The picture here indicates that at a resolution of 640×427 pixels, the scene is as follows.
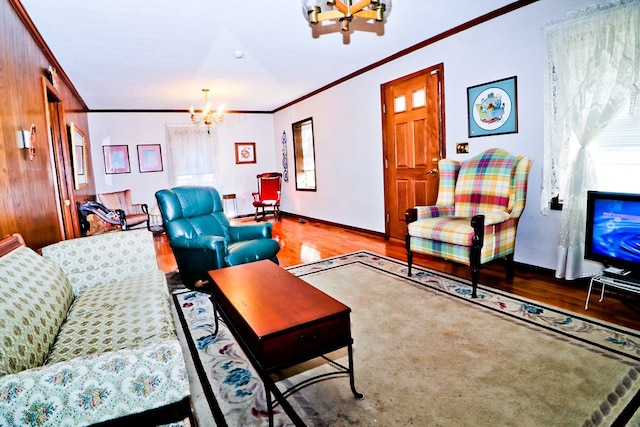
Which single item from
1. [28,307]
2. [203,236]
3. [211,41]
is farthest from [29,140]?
[211,41]

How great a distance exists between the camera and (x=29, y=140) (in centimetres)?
265

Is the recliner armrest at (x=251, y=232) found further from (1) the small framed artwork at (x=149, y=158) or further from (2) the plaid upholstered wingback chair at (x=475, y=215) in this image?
(1) the small framed artwork at (x=149, y=158)

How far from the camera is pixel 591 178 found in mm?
2795

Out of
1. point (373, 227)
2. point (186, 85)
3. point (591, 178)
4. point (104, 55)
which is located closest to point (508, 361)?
point (591, 178)

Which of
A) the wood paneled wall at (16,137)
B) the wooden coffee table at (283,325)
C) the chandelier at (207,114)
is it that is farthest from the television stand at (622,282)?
the chandelier at (207,114)

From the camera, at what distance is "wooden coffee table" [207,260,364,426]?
1480 mm

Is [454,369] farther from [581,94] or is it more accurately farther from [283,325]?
[581,94]

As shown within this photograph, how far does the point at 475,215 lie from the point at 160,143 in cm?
664

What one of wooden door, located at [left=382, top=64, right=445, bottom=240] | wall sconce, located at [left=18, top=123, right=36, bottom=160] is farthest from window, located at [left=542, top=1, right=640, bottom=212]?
wall sconce, located at [left=18, top=123, right=36, bottom=160]

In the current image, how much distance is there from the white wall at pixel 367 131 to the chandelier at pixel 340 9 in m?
1.85

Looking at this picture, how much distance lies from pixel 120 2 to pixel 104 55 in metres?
1.51

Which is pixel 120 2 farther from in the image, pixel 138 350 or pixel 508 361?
pixel 508 361

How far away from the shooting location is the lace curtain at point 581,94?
2516 millimetres

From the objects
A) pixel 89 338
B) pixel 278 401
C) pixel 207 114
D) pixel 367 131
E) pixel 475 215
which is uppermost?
pixel 207 114
